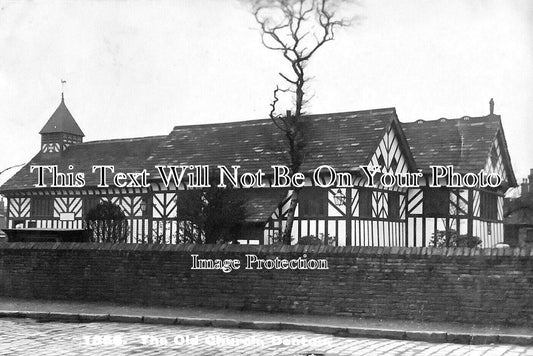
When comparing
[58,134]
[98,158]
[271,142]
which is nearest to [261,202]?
[271,142]

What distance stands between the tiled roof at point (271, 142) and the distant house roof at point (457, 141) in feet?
8.47

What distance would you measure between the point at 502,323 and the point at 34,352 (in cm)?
805

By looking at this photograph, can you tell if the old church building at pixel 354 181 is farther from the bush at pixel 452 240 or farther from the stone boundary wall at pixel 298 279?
the stone boundary wall at pixel 298 279

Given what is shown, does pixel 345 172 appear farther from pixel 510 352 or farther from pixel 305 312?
pixel 510 352

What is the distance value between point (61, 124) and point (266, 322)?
29369mm

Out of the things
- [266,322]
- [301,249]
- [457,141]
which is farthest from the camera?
[457,141]

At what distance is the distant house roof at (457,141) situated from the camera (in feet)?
78.3

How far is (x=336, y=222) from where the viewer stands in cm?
2236

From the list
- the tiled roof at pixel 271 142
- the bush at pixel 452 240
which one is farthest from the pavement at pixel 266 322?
the bush at pixel 452 240

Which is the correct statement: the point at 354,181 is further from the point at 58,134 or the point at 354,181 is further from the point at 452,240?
the point at 58,134

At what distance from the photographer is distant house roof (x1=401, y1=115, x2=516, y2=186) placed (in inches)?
939

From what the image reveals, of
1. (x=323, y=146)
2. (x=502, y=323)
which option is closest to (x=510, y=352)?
(x=502, y=323)

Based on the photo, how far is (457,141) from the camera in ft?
81.6

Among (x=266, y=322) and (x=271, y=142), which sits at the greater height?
(x=271, y=142)
